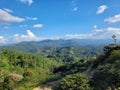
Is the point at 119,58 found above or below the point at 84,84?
above

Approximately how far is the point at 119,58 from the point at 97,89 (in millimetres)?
13409

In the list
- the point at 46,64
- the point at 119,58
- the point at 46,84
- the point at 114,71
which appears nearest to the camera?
the point at 114,71

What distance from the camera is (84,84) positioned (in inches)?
2147

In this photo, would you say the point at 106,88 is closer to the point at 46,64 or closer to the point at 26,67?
the point at 26,67

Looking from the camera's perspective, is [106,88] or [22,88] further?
[22,88]

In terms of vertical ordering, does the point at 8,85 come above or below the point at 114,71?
below

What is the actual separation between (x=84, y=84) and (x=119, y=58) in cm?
1563

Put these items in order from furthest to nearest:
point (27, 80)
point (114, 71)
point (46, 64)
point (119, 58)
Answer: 1. point (46, 64)
2. point (27, 80)
3. point (119, 58)
4. point (114, 71)

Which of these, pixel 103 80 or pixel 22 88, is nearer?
pixel 103 80

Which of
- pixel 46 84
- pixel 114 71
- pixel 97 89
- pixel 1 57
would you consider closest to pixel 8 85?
pixel 46 84

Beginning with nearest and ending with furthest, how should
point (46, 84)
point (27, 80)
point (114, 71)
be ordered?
point (114, 71) → point (46, 84) → point (27, 80)

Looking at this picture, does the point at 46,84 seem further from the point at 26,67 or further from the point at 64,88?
the point at 26,67

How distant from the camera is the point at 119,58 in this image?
65188 mm

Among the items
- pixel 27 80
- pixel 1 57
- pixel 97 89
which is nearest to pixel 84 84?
pixel 97 89
